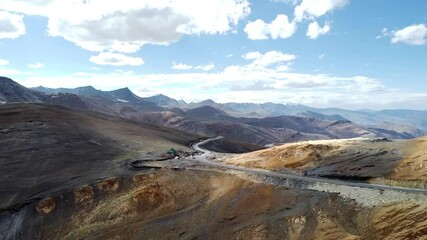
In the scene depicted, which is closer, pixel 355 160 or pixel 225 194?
pixel 225 194

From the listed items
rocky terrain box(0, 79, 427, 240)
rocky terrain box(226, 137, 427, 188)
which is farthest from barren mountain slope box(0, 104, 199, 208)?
rocky terrain box(226, 137, 427, 188)

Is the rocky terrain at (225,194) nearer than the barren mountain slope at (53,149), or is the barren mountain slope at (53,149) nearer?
the rocky terrain at (225,194)

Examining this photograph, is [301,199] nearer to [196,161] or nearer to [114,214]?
[114,214]

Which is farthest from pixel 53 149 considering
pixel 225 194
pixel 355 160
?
pixel 355 160

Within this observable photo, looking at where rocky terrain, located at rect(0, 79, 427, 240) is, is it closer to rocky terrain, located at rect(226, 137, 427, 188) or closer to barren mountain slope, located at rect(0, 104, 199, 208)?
rocky terrain, located at rect(226, 137, 427, 188)

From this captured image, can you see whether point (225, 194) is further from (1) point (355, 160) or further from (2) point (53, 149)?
(2) point (53, 149)

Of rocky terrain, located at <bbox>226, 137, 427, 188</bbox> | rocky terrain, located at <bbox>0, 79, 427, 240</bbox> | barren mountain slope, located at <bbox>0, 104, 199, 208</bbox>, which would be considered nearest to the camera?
rocky terrain, located at <bbox>0, 79, 427, 240</bbox>

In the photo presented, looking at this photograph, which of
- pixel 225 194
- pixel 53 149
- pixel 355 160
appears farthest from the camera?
pixel 53 149

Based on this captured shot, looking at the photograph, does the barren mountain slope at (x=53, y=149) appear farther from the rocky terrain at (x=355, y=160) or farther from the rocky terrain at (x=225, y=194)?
the rocky terrain at (x=355, y=160)

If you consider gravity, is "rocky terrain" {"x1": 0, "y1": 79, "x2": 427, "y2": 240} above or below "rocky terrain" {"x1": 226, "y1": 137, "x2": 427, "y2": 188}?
below

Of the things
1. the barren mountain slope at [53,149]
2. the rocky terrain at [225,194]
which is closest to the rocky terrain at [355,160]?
the rocky terrain at [225,194]

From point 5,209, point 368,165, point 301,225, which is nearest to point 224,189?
point 301,225
